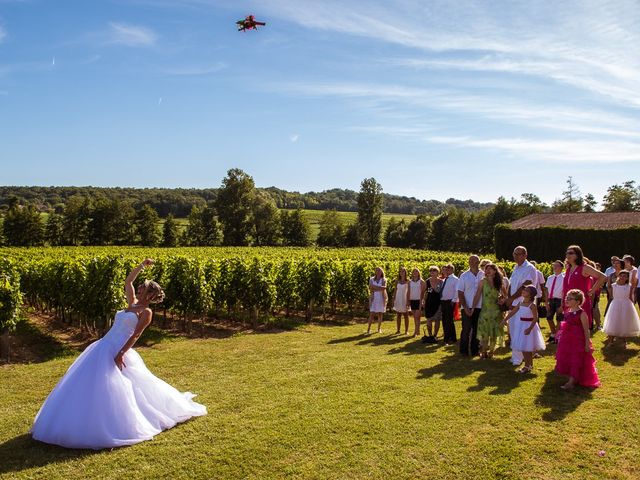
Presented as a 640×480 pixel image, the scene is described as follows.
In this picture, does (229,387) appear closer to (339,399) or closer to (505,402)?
(339,399)

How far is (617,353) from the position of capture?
1034cm

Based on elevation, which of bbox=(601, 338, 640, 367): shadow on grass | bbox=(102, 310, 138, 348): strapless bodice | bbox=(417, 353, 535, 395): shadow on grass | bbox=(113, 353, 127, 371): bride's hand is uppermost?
bbox=(102, 310, 138, 348): strapless bodice

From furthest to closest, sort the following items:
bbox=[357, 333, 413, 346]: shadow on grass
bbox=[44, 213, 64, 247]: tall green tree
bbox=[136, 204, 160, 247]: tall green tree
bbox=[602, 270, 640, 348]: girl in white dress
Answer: bbox=[136, 204, 160, 247]: tall green tree → bbox=[44, 213, 64, 247]: tall green tree → bbox=[357, 333, 413, 346]: shadow on grass → bbox=[602, 270, 640, 348]: girl in white dress

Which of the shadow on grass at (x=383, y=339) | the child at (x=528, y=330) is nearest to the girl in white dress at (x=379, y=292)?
the shadow on grass at (x=383, y=339)

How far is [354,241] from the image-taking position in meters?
84.9

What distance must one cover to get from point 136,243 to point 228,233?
15.8 meters

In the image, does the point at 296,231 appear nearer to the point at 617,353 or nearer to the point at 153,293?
the point at 617,353

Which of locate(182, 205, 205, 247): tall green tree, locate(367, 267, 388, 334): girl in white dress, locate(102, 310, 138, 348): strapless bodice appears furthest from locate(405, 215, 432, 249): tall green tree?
locate(102, 310, 138, 348): strapless bodice

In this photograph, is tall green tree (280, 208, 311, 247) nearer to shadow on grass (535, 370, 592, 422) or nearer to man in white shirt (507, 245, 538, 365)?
man in white shirt (507, 245, 538, 365)

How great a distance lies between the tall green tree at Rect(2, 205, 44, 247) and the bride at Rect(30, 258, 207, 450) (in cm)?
7555

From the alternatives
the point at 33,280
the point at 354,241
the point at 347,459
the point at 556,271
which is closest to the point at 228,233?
the point at 354,241

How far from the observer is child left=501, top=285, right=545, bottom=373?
880 centimetres

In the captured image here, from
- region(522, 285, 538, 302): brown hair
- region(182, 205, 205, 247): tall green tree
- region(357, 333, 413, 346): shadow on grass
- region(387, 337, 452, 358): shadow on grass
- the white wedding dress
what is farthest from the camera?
region(182, 205, 205, 247): tall green tree

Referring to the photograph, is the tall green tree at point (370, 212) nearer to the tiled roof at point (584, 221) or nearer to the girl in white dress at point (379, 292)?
the tiled roof at point (584, 221)
